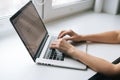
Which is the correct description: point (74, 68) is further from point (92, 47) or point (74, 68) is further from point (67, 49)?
point (92, 47)

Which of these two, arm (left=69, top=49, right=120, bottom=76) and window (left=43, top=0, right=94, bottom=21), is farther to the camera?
window (left=43, top=0, right=94, bottom=21)

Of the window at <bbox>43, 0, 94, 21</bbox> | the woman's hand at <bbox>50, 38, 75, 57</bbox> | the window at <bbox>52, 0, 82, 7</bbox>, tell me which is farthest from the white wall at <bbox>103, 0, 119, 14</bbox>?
the woman's hand at <bbox>50, 38, 75, 57</bbox>

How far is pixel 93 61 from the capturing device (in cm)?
91

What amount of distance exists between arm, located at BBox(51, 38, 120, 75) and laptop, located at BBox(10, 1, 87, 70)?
0.07 ft

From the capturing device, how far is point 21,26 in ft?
2.97

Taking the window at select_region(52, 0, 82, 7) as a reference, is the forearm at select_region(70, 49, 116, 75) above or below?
above

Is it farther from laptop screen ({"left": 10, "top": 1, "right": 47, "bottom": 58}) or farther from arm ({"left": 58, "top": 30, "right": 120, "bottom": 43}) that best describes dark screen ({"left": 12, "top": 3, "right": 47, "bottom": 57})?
arm ({"left": 58, "top": 30, "right": 120, "bottom": 43})

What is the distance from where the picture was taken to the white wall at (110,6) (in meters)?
1.98

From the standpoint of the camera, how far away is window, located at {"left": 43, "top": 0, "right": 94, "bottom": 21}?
5.07 ft

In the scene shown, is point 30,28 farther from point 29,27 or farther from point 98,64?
point 98,64

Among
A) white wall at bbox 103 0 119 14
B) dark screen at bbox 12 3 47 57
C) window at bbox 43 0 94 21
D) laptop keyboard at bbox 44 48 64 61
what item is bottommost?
white wall at bbox 103 0 119 14

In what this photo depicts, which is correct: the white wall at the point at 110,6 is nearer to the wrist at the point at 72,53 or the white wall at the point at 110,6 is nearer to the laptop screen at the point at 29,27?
the laptop screen at the point at 29,27

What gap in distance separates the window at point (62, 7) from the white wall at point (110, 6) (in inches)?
5.1

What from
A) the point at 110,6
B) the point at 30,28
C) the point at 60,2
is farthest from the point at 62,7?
the point at 30,28
